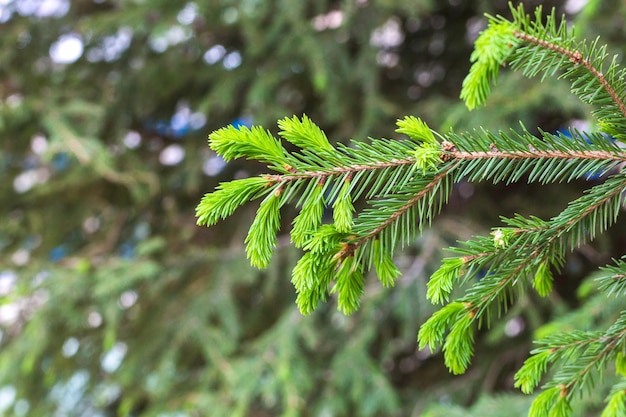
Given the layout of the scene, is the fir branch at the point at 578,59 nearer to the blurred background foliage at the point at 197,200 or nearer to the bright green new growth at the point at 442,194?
the bright green new growth at the point at 442,194

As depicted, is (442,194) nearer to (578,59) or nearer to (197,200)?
(578,59)

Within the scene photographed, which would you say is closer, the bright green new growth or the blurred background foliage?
the bright green new growth

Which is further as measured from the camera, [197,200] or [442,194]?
[197,200]

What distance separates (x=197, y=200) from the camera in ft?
8.63

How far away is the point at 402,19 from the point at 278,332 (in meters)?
1.45

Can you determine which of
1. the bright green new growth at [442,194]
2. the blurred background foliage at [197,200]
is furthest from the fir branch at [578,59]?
the blurred background foliage at [197,200]

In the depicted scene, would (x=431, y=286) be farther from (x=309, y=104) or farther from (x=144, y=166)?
(x=309, y=104)

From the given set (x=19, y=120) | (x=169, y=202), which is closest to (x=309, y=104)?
(x=169, y=202)

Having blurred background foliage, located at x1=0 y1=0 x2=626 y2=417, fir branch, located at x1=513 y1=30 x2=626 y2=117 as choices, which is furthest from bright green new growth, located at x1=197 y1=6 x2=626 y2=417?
blurred background foliage, located at x1=0 y1=0 x2=626 y2=417

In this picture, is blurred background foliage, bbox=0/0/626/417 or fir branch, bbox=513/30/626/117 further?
blurred background foliage, bbox=0/0/626/417

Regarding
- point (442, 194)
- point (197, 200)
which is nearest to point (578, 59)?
point (442, 194)

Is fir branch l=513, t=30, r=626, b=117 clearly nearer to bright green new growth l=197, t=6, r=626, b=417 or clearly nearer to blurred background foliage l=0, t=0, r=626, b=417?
bright green new growth l=197, t=6, r=626, b=417

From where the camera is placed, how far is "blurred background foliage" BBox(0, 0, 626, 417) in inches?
81.0

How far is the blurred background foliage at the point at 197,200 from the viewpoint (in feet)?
6.75
